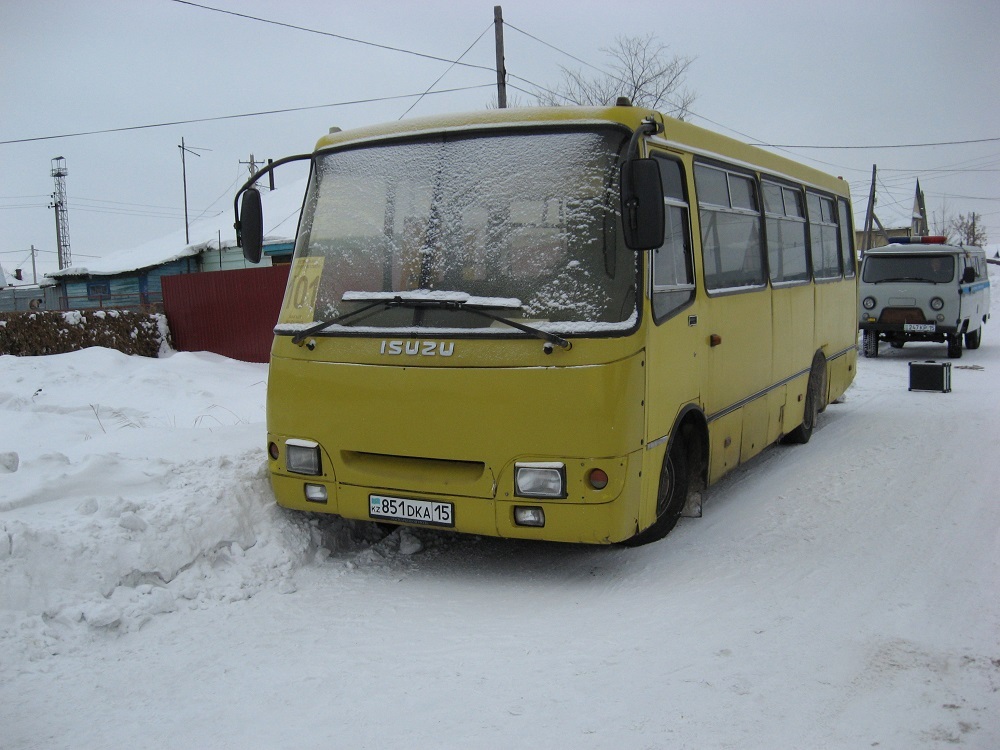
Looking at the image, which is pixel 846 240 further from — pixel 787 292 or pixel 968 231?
pixel 968 231

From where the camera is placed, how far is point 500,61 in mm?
23891

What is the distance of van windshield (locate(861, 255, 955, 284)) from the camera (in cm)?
1950

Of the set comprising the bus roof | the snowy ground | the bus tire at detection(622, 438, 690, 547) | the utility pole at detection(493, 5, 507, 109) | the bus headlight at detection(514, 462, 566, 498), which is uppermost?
the utility pole at detection(493, 5, 507, 109)

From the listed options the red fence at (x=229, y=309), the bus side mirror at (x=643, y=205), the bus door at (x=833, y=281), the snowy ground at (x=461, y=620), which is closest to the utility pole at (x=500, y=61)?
the red fence at (x=229, y=309)

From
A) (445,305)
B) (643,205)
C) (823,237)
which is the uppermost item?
(823,237)

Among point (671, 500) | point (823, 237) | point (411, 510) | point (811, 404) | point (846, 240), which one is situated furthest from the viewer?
point (846, 240)

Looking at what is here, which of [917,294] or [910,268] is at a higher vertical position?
[910,268]

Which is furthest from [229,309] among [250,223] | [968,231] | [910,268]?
[968,231]

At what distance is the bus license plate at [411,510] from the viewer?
5547 mm

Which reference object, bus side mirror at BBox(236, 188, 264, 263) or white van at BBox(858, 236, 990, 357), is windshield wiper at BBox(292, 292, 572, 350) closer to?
bus side mirror at BBox(236, 188, 264, 263)

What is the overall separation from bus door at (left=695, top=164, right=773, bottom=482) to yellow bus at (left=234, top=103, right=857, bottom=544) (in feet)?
0.62

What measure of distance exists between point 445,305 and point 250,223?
5.93ft

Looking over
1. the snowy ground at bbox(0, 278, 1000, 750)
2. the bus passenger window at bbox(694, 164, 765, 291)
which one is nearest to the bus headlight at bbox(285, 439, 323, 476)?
the snowy ground at bbox(0, 278, 1000, 750)

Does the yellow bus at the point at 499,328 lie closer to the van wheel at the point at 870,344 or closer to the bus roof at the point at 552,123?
the bus roof at the point at 552,123
